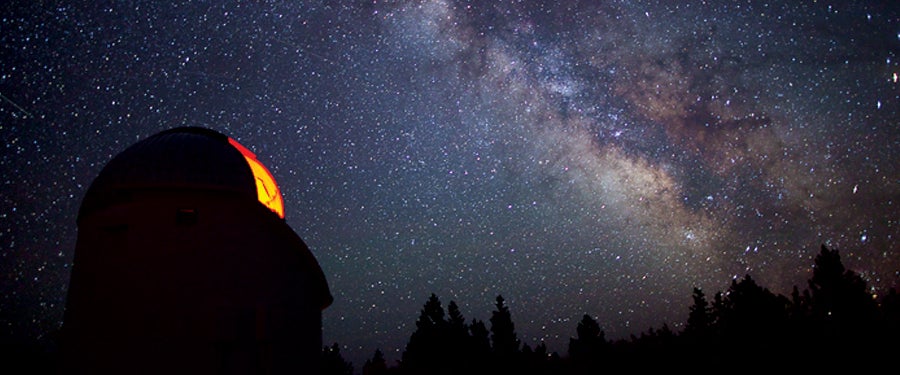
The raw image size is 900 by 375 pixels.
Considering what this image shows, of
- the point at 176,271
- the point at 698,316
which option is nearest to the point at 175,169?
the point at 176,271

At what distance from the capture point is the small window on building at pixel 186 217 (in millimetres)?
9812

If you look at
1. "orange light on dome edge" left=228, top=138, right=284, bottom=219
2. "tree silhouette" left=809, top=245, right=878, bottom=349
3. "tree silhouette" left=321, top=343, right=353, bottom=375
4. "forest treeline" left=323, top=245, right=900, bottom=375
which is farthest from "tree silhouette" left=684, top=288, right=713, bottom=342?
"orange light on dome edge" left=228, top=138, right=284, bottom=219

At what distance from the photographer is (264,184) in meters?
11.8

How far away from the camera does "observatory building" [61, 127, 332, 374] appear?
9.30 metres

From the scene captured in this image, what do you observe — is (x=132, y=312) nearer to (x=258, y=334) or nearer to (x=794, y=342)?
(x=258, y=334)

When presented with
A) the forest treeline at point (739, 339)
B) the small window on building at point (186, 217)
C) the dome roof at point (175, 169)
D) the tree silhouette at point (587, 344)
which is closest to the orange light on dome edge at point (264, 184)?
the dome roof at point (175, 169)

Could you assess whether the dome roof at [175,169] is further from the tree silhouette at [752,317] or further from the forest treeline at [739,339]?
the tree silhouette at [752,317]

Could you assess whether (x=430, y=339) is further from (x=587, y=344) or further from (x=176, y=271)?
(x=176, y=271)

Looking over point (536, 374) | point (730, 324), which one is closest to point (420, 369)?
point (536, 374)

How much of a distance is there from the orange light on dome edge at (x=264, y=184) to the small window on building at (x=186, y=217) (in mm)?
1490

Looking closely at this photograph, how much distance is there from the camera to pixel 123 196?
9.87 m

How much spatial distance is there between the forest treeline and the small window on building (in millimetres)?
19096

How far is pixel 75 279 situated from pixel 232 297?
3292mm

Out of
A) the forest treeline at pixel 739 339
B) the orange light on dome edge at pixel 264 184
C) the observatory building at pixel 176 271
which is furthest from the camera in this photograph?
the forest treeline at pixel 739 339
